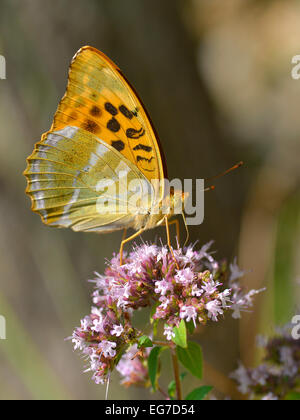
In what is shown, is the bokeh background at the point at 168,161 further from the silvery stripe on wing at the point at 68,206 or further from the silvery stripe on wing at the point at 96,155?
the silvery stripe on wing at the point at 96,155

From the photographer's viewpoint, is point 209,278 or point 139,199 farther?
point 139,199

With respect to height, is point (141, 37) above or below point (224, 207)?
above

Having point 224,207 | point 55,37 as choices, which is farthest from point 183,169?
point 55,37

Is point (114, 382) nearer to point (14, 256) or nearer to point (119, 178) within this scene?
point (14, 256)

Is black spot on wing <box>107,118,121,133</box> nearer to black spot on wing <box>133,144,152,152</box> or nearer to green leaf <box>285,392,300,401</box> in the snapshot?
black spot on wing <box>133,144,152,152</box>
